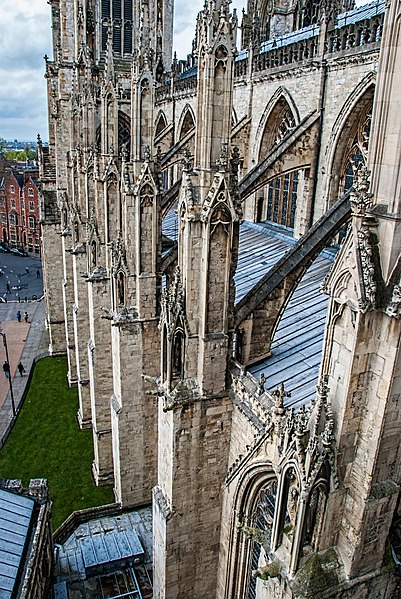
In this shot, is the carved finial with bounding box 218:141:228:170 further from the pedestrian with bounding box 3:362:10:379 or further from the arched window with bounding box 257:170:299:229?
the pedestrian with bounding box 3:362:10:379

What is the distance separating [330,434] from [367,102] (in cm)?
1227

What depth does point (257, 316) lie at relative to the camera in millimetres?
12844

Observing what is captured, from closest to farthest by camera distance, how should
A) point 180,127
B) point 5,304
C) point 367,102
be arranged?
point 367,102 → point 180,127 → point 5,304

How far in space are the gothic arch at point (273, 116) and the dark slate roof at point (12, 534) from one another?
16480 millimetres

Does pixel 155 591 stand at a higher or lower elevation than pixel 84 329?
lower

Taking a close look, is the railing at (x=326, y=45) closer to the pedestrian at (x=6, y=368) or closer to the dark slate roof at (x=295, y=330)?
the dark slate roof at (x=295, y=330)

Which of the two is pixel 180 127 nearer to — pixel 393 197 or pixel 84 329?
pixel 84 329

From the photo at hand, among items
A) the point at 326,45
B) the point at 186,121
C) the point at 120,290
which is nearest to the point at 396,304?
the point at 120,290

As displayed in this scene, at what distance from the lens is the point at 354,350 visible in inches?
279

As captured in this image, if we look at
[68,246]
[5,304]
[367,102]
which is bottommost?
[5,304]

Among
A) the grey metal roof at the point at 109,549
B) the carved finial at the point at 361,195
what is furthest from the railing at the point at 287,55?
the grey metal roof at the point at 109,549

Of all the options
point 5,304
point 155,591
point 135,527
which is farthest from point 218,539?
point 5,304

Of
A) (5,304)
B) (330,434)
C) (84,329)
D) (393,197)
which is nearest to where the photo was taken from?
(393,197)

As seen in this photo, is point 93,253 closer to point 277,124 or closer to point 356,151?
point 277,124
